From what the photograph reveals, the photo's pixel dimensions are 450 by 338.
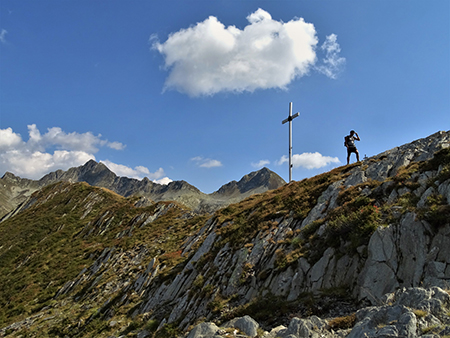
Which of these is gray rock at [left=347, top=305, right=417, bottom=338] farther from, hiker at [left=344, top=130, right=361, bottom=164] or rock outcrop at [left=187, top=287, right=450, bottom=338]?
hiker at [left=344, top=130, right=361, bottom=164]

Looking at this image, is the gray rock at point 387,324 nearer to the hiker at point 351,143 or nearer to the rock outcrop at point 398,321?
the rock outcrop at point 398,321

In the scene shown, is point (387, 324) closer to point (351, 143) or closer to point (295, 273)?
point (295, 273)

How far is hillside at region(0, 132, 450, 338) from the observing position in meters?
9.61

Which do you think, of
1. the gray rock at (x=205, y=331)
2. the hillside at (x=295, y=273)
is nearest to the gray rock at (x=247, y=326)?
the hillside at (x=295, y=273)

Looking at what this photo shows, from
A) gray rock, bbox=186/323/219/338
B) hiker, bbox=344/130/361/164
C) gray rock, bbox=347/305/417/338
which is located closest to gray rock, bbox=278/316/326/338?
gray rock, bbox=347/305/417/338

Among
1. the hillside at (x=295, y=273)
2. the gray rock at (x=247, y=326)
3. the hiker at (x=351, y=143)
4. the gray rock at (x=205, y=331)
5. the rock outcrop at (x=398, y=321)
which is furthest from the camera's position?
the hiker at (x=351, y=143)

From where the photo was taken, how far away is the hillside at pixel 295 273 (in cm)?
961

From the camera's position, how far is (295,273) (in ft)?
45.0

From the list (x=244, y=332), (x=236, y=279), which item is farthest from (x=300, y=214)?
(x=244, y=332)

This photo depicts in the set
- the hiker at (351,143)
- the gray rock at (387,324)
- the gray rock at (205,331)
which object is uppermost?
the hiker at (351,143)

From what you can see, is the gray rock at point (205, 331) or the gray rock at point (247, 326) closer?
the gray rock at point (247, 326)

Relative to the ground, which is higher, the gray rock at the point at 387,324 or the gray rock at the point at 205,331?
the gray rock at the point at 387,324

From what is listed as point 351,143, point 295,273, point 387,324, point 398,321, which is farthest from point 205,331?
point 351,143

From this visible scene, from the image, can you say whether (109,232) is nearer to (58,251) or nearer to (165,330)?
(58,251)
